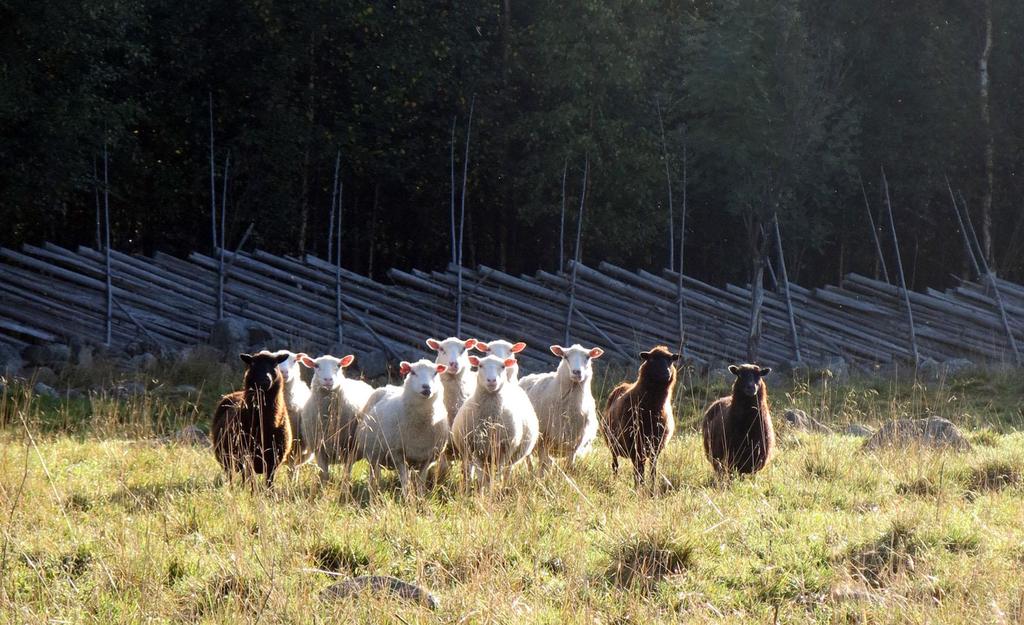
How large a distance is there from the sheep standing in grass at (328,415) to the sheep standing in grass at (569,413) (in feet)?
4.50

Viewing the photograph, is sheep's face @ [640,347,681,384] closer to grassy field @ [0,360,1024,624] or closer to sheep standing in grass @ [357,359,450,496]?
grassy field @ [0,360,1024,624]

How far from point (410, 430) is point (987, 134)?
59.7 feet

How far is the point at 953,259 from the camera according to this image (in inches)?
965

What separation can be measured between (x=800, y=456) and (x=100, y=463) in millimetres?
4810

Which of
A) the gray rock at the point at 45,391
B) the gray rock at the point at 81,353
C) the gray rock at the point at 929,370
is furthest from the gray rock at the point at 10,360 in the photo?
the gray rock at the point at 929,370

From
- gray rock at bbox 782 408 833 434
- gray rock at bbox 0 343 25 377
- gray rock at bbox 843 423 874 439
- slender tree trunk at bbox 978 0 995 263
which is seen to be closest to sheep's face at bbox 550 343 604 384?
gray rock at bbox 782 408 833 434

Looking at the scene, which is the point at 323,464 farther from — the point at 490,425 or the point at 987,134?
the point at 987,134

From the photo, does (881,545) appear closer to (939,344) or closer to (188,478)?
(188,478)

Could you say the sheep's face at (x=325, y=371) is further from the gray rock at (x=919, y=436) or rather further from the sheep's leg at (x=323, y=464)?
the gray rock at (x=919, y=436)

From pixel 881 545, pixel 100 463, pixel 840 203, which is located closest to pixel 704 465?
pixel 881 545

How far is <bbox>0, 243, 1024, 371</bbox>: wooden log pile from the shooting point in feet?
51.4

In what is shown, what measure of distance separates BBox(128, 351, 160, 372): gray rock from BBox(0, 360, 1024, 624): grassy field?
6.17 meters

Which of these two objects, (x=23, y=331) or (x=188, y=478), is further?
(x=23, y=331)

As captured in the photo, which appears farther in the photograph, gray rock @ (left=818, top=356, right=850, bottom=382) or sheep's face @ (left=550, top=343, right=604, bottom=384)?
gray rock @ (left=818, top=356, right=850, bottom=382)
